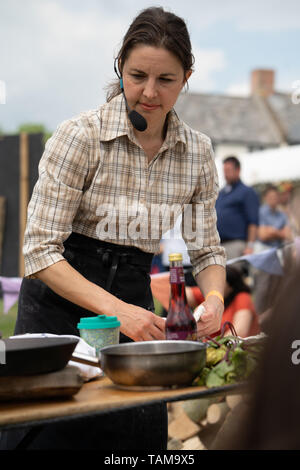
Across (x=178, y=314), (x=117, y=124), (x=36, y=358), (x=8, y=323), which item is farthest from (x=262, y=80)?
(x=36, y=358)

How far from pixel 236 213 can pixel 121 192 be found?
6259 millimetres

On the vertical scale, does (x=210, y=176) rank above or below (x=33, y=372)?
above

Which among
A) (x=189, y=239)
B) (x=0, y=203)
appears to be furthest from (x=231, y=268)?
(x=0, y=203)

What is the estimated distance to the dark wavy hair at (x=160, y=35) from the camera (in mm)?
2238

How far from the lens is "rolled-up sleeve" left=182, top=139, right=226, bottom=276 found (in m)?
2.62

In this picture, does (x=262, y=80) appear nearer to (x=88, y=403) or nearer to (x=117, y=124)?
(x=117, y=124)

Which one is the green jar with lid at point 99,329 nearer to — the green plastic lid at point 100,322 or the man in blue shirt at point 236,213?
the green plastic lid at point 100,322

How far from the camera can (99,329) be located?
1.97 m

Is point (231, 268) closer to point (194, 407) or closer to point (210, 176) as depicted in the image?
point (194, 407)

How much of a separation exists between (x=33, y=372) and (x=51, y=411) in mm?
118

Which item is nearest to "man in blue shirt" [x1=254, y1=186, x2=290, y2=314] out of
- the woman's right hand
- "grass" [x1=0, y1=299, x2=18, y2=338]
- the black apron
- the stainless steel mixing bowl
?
"grass" [x1=0, y1=299, x2=18, y2=338]

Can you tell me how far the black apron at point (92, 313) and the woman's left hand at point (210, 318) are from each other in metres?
0.31

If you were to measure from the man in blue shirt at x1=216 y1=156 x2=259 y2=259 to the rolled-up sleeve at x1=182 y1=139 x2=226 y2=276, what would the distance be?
18.9 feet

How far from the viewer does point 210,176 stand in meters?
2.62
